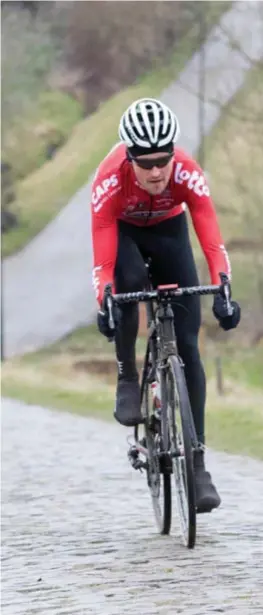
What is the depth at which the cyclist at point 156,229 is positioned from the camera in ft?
19.9

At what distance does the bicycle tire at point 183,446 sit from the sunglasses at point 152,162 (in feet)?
2.92

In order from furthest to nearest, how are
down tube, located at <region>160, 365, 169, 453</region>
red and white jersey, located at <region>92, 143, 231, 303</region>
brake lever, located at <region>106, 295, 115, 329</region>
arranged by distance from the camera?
down tube, located at <region>160, 365, 169, 453</region> < red and white jersey, located at <region>92, 143, 231, 303</region> < brake lever, located at <region>106, 295, 115, 329</region>

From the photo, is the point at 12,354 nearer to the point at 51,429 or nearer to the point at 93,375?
the point at 93,375

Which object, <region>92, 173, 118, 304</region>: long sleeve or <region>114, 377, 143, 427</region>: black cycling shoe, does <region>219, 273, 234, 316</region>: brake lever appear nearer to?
<region>92, 173, 118, 304</region>: long sleeve

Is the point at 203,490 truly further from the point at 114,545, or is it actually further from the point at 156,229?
the point at 156,229

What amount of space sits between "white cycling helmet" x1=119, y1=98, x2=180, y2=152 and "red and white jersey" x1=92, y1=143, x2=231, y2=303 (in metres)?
0.27

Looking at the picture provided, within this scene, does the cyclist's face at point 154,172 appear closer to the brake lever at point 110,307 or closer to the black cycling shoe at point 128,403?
the brake lever at point 110,307

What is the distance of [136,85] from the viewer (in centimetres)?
5472

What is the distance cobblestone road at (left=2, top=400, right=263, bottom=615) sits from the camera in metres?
5.11

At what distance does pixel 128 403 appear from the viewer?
22.5 feet

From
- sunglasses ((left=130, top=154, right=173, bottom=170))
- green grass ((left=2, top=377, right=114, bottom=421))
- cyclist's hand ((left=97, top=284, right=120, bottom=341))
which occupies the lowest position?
green grass ((left=2, top=377, right=114, bottom=421))

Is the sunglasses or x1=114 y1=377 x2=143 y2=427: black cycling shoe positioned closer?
the sunglasses

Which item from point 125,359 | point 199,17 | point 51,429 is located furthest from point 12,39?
point 125,359

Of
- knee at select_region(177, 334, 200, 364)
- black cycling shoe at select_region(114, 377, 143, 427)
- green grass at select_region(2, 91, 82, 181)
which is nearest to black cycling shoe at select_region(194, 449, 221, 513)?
knee at select_region(177, 334, 200, 364)
